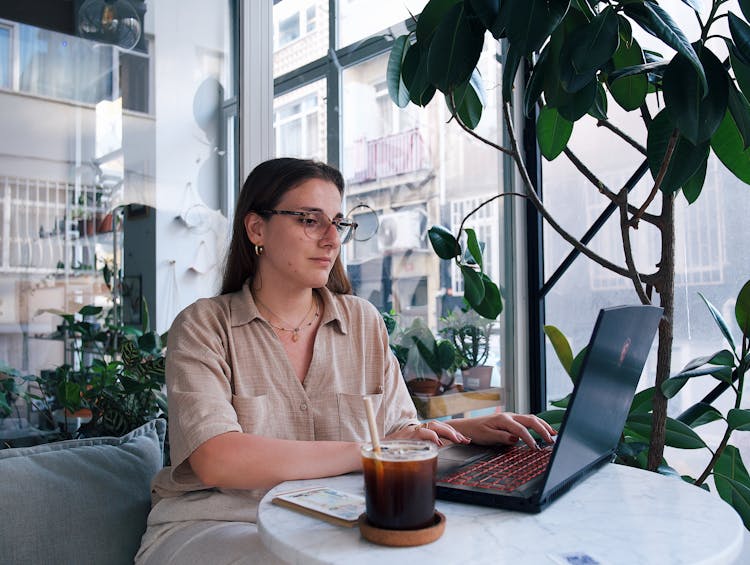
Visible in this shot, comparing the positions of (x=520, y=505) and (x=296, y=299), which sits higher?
(x=296, y=299)

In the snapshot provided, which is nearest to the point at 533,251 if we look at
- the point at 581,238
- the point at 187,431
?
the point at 581,238

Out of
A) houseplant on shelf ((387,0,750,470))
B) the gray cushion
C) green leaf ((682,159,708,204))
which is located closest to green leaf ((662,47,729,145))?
houseplant on shelf ((387,0,750,470))

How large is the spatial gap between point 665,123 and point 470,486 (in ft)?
3.76

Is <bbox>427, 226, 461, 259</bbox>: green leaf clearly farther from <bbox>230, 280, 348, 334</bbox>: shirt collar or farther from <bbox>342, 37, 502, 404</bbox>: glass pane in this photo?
<bbox>342, 37, 502, 404</bbox>: glass pane

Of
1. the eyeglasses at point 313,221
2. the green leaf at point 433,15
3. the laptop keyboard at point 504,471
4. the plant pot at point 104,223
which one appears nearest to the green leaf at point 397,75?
the green leaf at point 433,15

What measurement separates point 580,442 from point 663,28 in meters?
0.93

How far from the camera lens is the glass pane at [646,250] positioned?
8.11ft

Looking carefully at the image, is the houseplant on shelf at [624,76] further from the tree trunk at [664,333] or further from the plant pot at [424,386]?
the plant pot at [424,386]

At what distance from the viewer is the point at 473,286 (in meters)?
2.22

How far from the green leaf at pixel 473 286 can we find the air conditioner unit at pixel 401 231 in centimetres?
80

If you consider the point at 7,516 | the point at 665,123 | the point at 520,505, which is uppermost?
the point at 665,123

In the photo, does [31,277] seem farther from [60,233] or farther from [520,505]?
[520,505]

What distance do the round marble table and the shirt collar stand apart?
23.2 inches

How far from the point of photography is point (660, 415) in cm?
176
